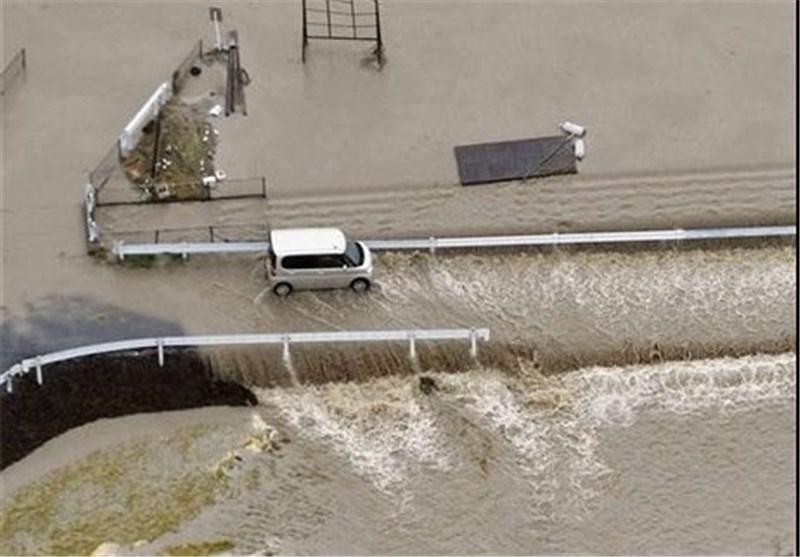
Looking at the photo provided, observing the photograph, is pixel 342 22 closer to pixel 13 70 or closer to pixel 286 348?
pixel 13 70

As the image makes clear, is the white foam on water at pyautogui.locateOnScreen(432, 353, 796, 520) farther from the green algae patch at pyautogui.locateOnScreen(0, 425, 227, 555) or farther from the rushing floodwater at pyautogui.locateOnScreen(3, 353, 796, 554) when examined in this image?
the green algae patch at pyautogui.locateOnScreen(0, 425, 227, 555)

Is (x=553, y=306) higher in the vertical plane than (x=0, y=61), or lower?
lower

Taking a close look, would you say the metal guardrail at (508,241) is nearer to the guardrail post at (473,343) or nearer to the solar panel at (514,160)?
the solar panel at (514,160)

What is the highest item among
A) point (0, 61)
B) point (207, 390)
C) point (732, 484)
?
point (0, 61)

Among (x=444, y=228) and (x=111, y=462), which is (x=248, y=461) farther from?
(x=444, y=228)

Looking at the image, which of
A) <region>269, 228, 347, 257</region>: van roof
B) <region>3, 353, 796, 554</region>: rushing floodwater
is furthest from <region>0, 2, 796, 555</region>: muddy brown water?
<region>269, 228, 347, 257</region>: van roof

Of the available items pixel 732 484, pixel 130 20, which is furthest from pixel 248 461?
pixel 130 20

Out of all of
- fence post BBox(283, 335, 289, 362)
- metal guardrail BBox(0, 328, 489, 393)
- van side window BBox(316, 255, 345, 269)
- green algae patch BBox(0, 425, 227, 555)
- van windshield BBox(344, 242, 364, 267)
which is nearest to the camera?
green algae patch BBox(0, 425, 227, 555)
